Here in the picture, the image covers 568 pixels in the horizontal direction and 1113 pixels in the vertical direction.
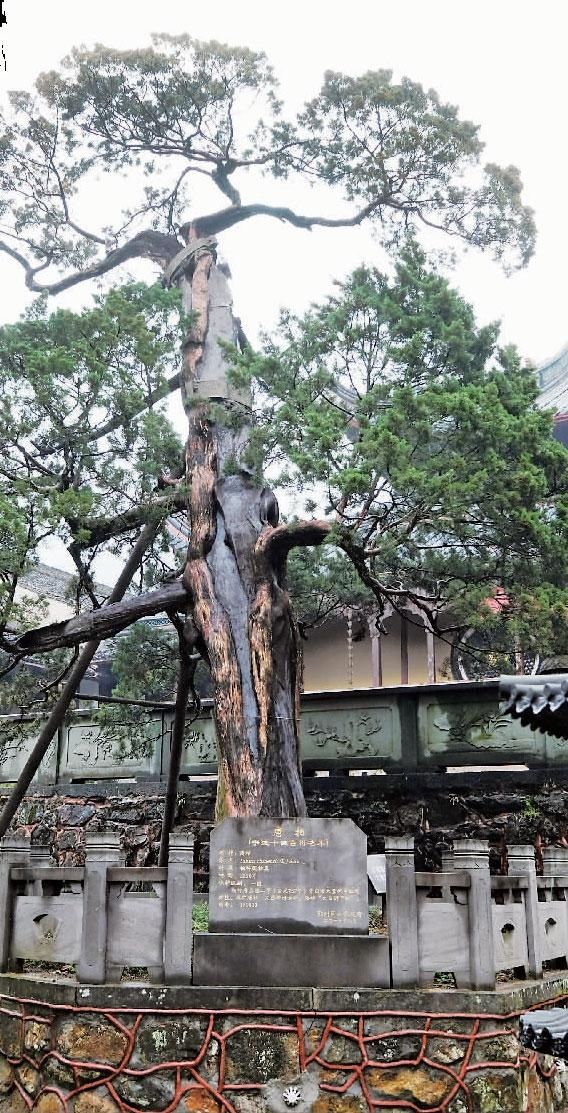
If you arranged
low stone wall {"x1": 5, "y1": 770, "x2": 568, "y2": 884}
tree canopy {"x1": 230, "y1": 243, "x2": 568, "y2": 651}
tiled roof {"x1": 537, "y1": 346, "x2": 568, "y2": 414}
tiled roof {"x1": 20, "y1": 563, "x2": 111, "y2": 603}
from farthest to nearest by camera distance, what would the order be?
tiled roof {"x1": 20, "y1": 563, "x2": 111, "y2": 603} < tiled roof {"x1": 537, "y1": 346, "x2": 568, "y2": 414} < low stone wall {"x1": 5, "y1": 770, "x2": 568, "y2": 884} < tree canopy {"x1": 230, "y1": 243, "x2": 568, "y2": 651}

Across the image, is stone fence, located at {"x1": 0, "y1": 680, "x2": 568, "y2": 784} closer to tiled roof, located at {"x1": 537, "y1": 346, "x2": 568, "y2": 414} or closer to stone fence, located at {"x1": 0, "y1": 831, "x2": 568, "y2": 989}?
stone fence, located at {"x1": 0, "y1": 831, "x2": 568, "y2": 989}

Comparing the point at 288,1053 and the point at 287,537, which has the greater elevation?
the point at 287,537

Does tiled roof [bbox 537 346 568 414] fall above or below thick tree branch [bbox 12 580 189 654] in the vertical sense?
above

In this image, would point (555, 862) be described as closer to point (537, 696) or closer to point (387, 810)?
point (387, 810)

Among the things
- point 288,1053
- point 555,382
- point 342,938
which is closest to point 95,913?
point 288,1053

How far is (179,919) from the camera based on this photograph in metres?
6.67

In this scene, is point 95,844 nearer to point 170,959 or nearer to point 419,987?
point 170,959

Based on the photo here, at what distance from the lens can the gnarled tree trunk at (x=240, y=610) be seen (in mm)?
9945

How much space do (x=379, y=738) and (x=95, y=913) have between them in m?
6.41

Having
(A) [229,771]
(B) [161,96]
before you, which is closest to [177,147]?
(B) [161,96]

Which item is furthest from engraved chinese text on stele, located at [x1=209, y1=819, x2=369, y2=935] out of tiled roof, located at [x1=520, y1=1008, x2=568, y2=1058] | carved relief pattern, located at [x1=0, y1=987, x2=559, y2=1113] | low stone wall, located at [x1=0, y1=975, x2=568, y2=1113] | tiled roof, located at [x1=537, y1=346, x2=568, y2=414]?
tiled roof, located at [x1=537, y1=346, x2=568, y2=414]

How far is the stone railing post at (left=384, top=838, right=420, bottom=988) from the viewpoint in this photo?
6.55 m

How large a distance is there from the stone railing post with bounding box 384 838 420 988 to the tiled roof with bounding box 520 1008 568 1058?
2.63m

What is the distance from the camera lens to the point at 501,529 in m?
9.53
